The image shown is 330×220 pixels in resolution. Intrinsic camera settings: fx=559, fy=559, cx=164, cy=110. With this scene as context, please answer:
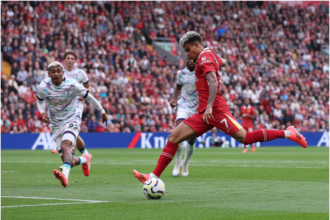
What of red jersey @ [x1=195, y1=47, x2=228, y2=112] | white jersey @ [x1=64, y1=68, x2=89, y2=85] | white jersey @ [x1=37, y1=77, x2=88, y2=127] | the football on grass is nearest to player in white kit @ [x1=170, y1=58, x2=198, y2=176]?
white jersey @ [x1=64, y1=68, x2=89, y2=85]

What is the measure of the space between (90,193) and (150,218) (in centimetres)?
268

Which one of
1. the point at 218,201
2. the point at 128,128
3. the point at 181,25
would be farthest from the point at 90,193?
the point at 181,25

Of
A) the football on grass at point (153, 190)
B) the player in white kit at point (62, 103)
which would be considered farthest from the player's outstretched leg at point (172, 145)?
the player in white kit at point (62, 103)

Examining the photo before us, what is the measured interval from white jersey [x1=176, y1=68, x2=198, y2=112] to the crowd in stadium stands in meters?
13.7

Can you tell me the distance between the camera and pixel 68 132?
1005 cm

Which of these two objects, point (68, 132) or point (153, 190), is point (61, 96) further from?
point (153, 190)

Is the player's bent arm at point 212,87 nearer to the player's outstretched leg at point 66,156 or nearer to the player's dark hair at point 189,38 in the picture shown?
the player's dark hair at point 189,38

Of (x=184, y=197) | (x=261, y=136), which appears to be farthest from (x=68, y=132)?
(x=261, y=136)

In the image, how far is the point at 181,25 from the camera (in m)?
37.3

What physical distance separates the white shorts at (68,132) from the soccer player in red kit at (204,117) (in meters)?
2.36

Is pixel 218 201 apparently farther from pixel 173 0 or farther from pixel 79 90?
pixel 173 0

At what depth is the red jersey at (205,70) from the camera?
786cm

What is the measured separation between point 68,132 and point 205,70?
332 centimetres

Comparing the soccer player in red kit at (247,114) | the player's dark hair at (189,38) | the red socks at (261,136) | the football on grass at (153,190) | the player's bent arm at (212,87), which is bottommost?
the soccer player in red kit at (247,114)
